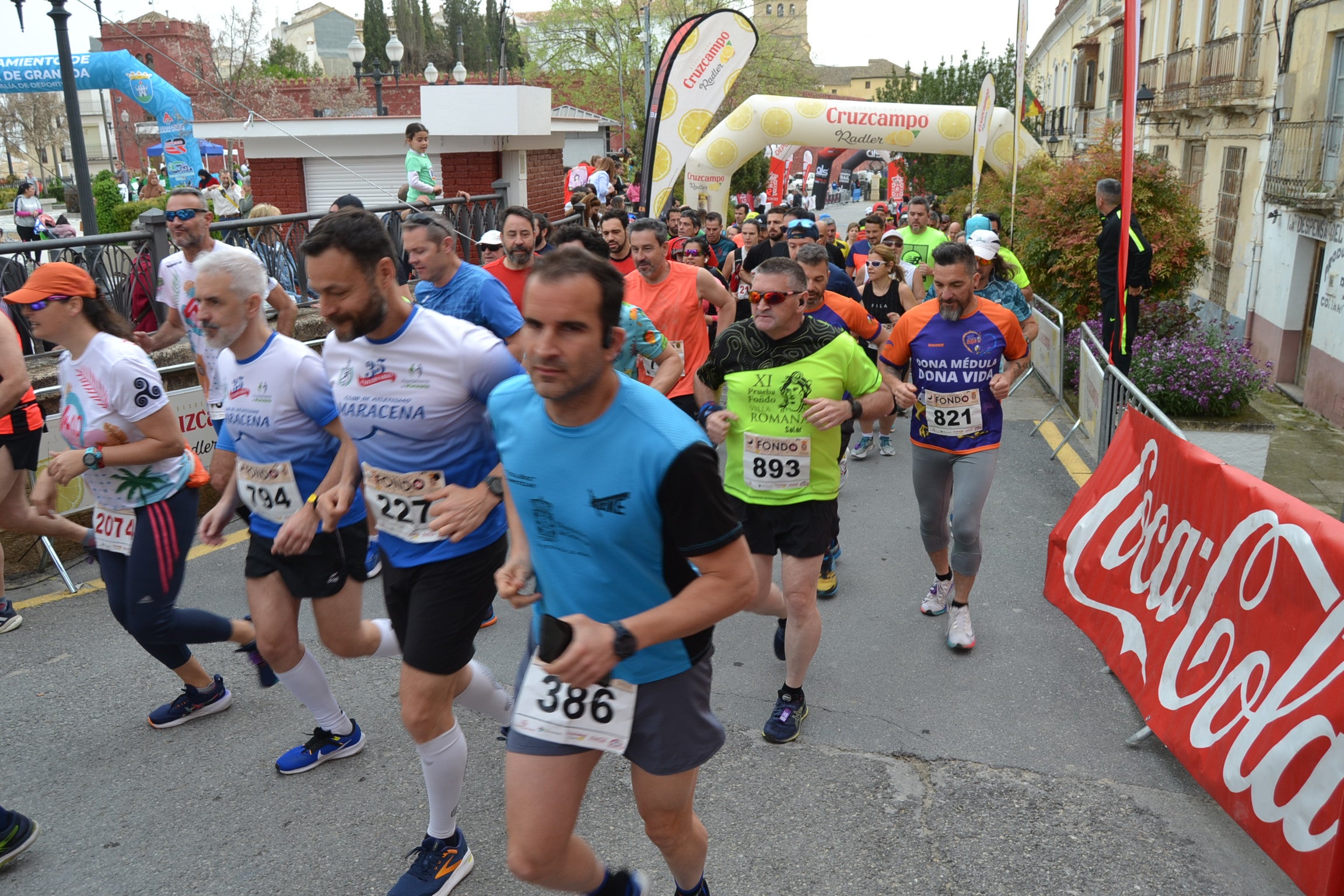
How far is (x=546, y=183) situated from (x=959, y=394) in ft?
48.4

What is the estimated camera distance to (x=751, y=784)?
13.0 feet

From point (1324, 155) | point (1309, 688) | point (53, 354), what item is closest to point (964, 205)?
point (1324, 155)

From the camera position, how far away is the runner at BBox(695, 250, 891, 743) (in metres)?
4.29

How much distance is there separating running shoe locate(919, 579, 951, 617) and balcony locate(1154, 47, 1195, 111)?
65.8 ft

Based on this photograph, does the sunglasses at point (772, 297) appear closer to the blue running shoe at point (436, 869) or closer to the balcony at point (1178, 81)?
the blue running shoe at point (436, 869)

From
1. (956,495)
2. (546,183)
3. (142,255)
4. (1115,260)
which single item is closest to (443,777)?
(956,495)

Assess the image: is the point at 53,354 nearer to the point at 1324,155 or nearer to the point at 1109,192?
the point at 1109,192

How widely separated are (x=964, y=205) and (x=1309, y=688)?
23845 mm

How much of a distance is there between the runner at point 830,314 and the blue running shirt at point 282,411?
254cm

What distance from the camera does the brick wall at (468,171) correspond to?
16234mm

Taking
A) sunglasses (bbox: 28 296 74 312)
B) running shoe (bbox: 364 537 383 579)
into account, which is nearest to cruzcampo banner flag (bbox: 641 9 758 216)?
running shoe (bbox: 364 537 383 579)

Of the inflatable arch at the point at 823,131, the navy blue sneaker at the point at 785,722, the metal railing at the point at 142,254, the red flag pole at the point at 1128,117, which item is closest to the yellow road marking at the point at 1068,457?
the red flag pole at the point at 1128,117

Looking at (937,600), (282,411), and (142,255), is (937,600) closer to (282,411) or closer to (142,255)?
(282,411)

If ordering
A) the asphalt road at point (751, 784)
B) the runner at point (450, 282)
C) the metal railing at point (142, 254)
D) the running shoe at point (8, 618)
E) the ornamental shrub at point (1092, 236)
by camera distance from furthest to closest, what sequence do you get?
the ornamental shrub at point (1092, 236) → the metal railing at point (142, 254) → the running shoe at point (8, 618) → the runner at point (450, 282) → the asphalt road at point (751, 784)
